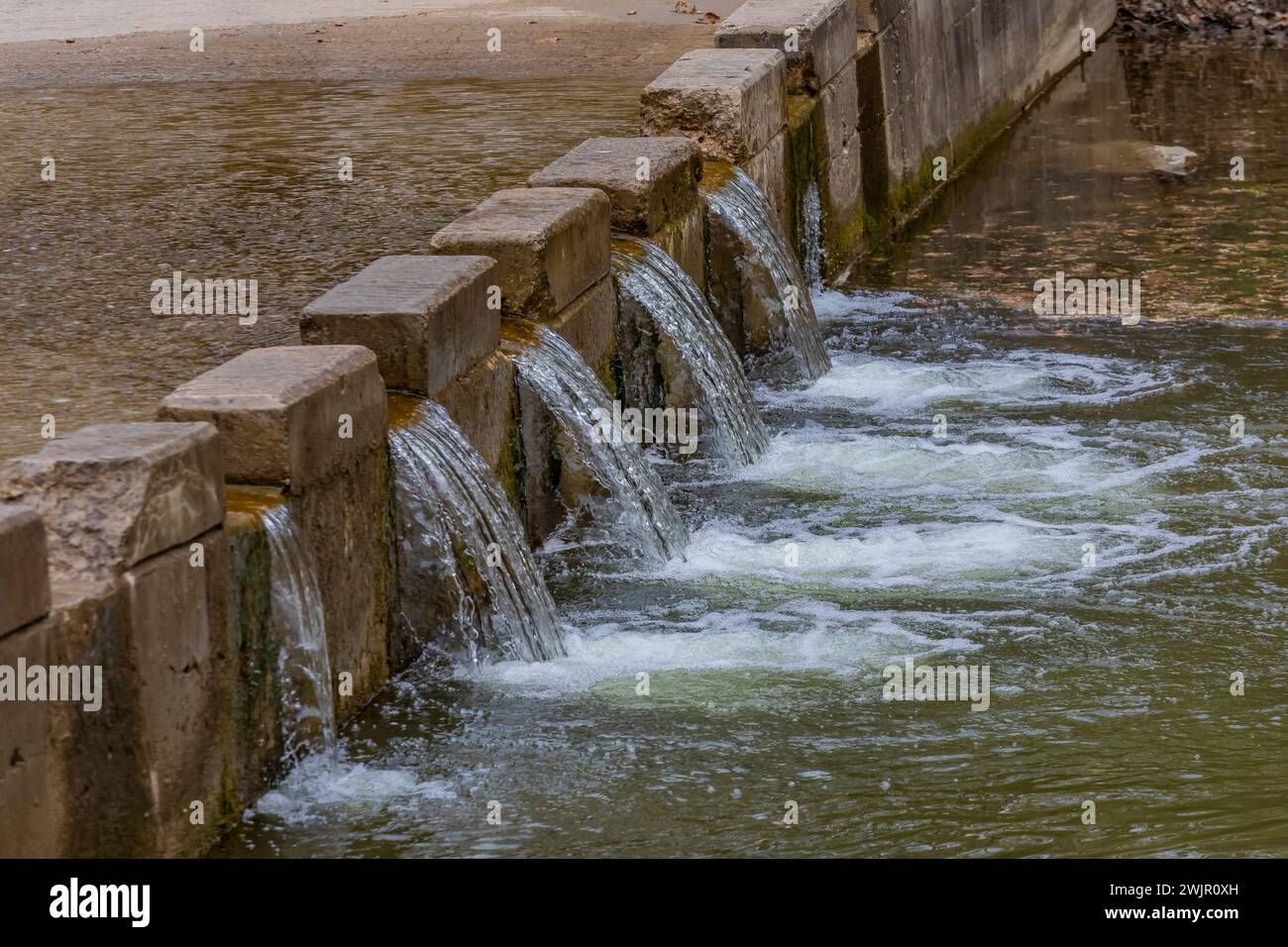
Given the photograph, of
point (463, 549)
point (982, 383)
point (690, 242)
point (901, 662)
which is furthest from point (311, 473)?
point (982, 383)

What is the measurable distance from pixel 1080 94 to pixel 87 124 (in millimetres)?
8507

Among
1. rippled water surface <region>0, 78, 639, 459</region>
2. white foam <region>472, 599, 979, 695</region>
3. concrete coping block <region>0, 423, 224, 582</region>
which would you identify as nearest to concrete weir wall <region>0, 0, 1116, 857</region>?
concrete coping block <region>0, 423, 224, 582</region>

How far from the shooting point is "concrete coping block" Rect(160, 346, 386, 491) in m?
5.03

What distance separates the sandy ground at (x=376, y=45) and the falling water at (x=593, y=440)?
5.05 m

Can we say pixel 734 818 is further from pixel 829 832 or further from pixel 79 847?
pixel 79 847

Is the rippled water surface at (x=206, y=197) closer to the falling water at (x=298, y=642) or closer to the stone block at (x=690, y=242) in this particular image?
the stone block at (x=690, y=242)

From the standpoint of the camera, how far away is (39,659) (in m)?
4.07

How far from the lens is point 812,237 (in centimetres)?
1082

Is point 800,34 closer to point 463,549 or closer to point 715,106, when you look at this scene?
point 715,106

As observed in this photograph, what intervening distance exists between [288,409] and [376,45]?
335 inches

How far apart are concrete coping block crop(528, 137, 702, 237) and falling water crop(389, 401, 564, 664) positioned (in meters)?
2.26

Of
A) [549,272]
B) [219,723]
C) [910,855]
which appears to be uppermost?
[549,272]

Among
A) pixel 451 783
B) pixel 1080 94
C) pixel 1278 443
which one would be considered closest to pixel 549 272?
pixel 451 783

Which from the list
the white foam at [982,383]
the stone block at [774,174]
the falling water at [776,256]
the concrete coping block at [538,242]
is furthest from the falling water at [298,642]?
the stone block at [774,174]
